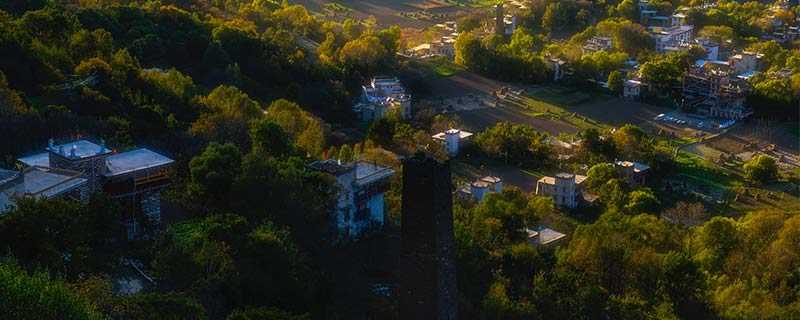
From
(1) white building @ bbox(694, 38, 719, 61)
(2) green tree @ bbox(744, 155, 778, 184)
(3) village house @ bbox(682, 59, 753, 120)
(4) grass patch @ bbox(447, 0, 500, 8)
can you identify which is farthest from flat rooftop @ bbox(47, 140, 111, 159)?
(4) grass patch @ bbox(447, 0, 500, 8)

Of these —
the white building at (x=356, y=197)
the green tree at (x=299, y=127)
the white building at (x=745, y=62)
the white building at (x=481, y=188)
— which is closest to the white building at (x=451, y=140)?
the white building at (x=481, y=188)

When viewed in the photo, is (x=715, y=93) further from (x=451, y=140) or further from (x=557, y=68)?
(x=451, y=140)

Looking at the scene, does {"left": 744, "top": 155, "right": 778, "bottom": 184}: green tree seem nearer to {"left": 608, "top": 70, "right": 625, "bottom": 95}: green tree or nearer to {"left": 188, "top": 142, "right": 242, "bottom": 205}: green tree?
{"left": 608, "top": 70, "right": 625, "bottom": 95}: green tree

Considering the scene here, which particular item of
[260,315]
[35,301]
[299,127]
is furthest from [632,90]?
[35,301]

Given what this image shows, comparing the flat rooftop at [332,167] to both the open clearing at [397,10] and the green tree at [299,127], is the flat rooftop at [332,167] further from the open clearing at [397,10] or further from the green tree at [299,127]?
the open clearing at [397,10]

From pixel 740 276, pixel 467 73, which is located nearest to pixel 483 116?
pixel 467 73

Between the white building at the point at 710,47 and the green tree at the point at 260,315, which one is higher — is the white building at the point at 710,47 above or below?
below
